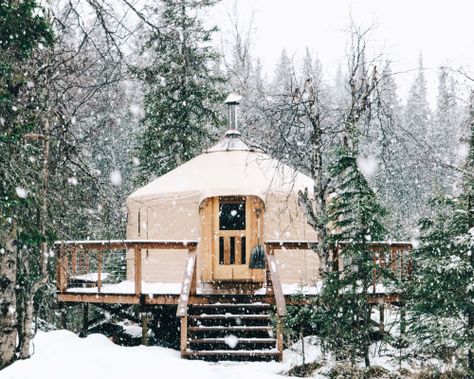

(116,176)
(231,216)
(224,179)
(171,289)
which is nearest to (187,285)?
(171,289)

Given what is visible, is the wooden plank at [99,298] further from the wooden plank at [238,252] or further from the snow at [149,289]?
the wooden plank at [238,252]

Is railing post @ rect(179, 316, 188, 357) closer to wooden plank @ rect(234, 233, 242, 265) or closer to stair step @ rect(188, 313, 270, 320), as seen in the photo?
stair step @ rect(188, 313, 270, 320)

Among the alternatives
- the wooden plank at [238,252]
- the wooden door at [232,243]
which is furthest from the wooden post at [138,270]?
the wooden plank at [238,252]

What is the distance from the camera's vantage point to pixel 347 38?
7945mm

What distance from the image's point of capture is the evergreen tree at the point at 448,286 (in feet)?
21.4

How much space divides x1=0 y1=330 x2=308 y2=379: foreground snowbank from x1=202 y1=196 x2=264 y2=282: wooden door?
116 inches

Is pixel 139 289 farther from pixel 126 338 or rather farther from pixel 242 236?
pixel 126 338

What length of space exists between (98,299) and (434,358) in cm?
554

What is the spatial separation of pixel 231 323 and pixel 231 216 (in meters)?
2.67

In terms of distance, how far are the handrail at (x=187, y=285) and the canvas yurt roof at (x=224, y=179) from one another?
2046 mm

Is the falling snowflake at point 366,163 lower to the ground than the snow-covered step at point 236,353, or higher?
higher

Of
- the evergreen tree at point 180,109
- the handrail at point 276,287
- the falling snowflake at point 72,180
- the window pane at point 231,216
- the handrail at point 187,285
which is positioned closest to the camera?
the falling snowflake at point 72,180

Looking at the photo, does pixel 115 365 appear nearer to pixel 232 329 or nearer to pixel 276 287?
pixel 232 329

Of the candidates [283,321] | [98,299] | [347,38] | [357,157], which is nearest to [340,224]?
[357,157]
